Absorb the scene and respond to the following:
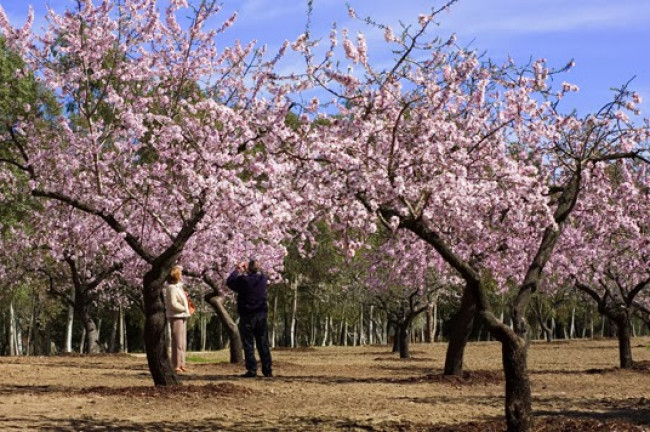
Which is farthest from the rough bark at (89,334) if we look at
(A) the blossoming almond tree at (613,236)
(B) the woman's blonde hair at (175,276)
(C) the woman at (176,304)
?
(A) the blossoming almond tree at (613,236)

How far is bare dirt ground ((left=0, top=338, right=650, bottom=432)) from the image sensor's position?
10.1 metres

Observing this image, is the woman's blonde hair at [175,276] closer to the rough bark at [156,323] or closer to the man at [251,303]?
the man at [251,303]

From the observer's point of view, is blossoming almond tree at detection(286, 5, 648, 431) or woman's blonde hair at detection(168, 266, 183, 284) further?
woman's blonde hair at detection(168, 266, 183, 284)

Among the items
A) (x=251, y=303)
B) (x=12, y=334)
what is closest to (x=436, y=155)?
(x=251, y=303)

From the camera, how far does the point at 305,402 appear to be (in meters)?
12.9

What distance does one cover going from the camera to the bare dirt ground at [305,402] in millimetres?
10141

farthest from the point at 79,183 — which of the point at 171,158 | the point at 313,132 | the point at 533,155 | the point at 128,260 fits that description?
the point at 128,260

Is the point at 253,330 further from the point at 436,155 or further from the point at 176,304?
the point at 436,155

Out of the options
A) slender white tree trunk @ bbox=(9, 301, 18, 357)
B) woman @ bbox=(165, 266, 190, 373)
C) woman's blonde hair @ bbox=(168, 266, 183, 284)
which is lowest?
slender white tree trunk @ bbox=(9, 301, 18, 357)

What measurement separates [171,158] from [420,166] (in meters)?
5.91

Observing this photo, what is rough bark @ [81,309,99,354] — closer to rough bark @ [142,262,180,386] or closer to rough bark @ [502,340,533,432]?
rough bark @ [142,262,180,386]

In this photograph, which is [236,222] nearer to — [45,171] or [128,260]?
[45,171]

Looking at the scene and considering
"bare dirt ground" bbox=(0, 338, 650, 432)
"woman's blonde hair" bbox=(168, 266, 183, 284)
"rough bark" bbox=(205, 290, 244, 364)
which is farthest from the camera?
"rough bark" bbox=(205, 290, 244, 364)

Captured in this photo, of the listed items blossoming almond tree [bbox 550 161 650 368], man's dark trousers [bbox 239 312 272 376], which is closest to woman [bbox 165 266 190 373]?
man's dark trousers [bbox 239 312 272 376]
